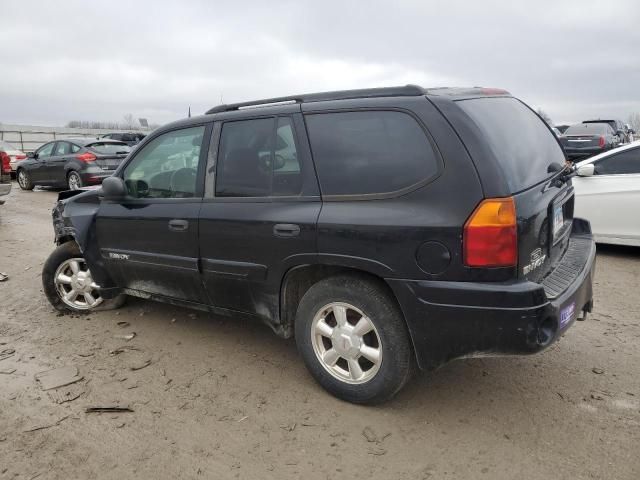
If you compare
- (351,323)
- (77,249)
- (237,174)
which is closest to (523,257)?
(351,323)

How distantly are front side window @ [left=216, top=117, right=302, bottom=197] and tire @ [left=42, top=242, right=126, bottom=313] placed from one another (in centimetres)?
203

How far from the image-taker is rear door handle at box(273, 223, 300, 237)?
3103 millimetres

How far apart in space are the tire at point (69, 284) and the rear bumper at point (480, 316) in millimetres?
3179

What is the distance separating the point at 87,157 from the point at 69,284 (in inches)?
378

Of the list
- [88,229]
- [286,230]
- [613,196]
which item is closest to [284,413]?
[286,230]

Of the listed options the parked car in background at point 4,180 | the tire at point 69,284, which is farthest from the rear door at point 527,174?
the parked car in background at point 4,180

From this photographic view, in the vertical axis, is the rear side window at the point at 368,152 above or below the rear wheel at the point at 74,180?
above

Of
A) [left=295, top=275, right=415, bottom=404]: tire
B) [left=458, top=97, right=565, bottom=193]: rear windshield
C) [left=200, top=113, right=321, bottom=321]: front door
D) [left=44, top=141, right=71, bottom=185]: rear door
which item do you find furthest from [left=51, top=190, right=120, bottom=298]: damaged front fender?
[left=44, top=141, right=71, bottom=185]: rear door

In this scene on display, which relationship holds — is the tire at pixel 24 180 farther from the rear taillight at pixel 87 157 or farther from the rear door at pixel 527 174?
the rear door at pixel 527 174

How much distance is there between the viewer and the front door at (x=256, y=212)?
3.14 metres

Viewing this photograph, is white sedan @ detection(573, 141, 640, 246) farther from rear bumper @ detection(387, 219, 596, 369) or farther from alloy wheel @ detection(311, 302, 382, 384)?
alloy wheel @ detection(311, 302, 382, 384)

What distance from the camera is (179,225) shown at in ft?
12.2

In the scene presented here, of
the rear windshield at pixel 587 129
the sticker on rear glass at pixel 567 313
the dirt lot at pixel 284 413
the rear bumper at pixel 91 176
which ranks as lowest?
the dirt lot at pixel 284 413

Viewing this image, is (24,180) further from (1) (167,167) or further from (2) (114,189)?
(1) (167,167)
